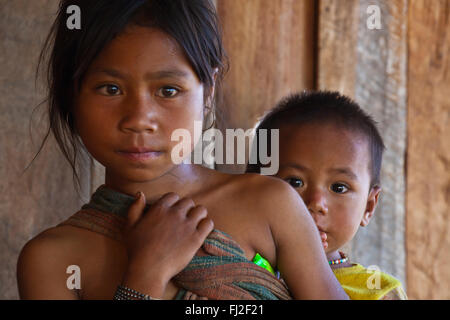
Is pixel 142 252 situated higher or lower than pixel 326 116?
lower

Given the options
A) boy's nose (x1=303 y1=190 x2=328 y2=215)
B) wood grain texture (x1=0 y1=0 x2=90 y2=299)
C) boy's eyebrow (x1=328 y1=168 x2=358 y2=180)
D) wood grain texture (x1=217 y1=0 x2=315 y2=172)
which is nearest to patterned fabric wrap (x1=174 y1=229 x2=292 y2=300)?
boy's nose (x1=303 y1=190 x2=328 y2=215)

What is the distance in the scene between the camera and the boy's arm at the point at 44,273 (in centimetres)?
127

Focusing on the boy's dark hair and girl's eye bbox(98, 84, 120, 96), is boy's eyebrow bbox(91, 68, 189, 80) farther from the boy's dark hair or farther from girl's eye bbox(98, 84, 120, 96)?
the boy's dark hair

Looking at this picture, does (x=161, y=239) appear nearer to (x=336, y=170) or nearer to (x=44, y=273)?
(x=44, y=273)

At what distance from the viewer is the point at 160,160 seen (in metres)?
1.32

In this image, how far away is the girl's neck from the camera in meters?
1.40

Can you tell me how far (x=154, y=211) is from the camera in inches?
52.1

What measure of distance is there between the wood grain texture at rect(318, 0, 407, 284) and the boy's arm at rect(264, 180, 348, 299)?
1.31 meters

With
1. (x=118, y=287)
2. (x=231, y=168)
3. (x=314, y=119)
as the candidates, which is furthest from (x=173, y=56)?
(x=231, y=168)

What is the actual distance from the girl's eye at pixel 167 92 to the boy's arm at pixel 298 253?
29 centimetres

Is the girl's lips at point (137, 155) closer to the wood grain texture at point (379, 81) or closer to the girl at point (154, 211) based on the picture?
the girl at point (154, 211)

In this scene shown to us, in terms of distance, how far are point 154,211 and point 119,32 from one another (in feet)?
1.21

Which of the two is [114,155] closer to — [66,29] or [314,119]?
[66,29]

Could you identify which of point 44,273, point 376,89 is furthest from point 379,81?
point 44,273
